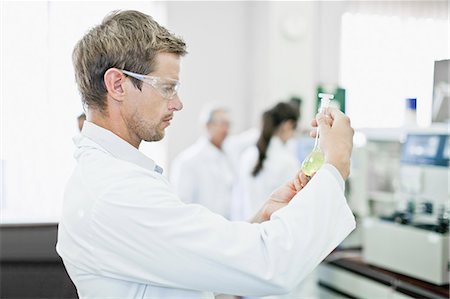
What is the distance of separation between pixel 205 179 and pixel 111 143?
8.17 feet

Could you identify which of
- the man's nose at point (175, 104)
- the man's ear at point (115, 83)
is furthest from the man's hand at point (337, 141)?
the man's ear at point (115, 83)

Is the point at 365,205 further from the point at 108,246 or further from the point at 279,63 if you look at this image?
the point at 108,246

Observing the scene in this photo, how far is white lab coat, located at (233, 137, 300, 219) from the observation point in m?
2.92

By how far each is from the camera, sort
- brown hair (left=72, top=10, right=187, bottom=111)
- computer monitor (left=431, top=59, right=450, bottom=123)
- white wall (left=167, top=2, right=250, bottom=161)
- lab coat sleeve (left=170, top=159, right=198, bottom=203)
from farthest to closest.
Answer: white wall (left=167, top=2, right=250, bottom=161), lab coat sleeve (left=170, top=159, right=198, bottom=203), computer monitor (left=431, top=59, right=450, bottom=123), brown hair (left=72, top=10, right=187, bottom=111)

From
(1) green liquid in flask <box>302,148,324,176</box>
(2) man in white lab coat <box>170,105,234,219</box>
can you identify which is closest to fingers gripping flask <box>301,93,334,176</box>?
(1) green liquid in flask <box>302,148,324,176</box>

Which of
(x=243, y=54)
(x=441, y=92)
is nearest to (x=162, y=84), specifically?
(x=441, y=92)

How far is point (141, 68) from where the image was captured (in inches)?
38.7

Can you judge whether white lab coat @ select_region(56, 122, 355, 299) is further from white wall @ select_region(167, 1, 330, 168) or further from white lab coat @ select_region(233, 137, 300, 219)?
white wall @ select_region(167, 1, 330, 168)

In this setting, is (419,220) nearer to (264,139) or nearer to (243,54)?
(264,139)

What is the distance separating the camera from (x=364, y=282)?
8.40 feet

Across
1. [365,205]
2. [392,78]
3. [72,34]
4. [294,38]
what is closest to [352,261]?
[365,205]

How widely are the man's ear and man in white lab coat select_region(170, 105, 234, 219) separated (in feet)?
7.93

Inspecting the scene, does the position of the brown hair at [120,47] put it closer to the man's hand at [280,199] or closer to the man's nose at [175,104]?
the man's nose at [175,104]

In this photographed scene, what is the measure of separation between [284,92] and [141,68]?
356 cm
